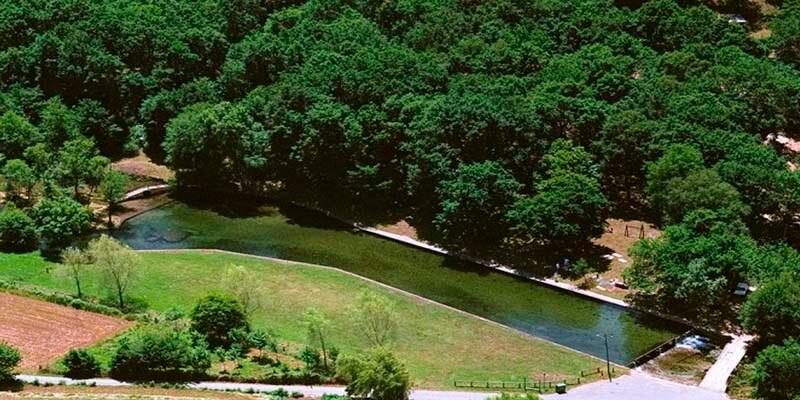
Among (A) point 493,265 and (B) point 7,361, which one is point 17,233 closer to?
(B) point 7,361

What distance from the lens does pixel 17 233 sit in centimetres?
8838

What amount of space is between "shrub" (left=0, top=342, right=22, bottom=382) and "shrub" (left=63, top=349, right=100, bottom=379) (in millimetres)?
3381

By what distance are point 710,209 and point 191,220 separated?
4744 centimetres

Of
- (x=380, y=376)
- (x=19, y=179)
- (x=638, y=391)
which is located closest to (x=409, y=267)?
(x=638, y=391)

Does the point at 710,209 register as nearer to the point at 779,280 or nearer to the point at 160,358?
the point at 779,280

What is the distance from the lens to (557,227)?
8612 cm

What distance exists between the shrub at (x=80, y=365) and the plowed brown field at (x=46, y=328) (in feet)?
8.39

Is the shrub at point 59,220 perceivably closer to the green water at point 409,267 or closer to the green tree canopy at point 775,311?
the green water at point 409,267

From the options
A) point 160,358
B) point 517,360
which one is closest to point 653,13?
point 517,360

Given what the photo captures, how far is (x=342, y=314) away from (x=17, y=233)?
3012 centimetres

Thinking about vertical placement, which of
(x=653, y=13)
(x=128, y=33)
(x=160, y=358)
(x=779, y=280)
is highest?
(x=653, y=13)

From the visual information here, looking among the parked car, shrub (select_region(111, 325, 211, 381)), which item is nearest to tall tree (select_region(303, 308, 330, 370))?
shrub (select_region(111, 325, 211, 381))

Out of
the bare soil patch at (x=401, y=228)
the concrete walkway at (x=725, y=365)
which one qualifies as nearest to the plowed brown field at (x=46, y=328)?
the bare soil patch at (x=401, y=228)

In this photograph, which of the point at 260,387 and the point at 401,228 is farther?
the point at 401,228
